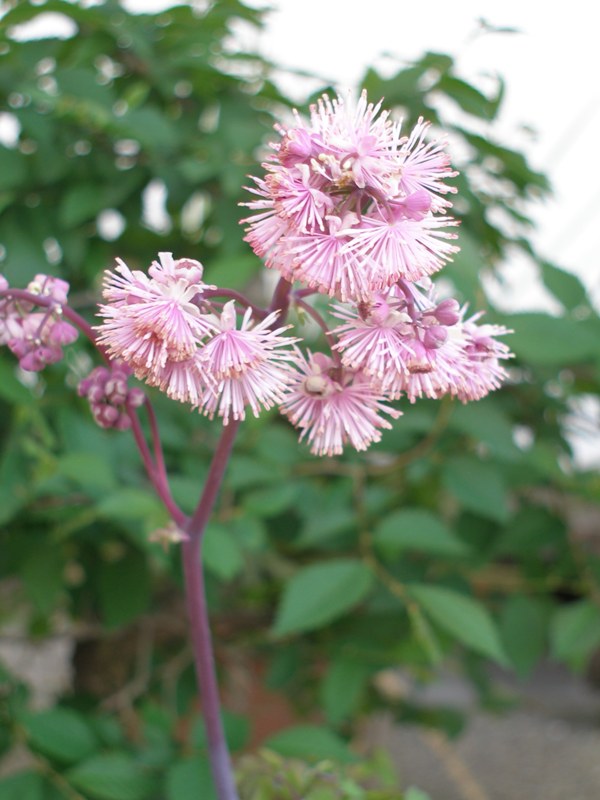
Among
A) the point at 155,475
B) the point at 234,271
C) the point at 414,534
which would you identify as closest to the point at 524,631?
the point at 414,534

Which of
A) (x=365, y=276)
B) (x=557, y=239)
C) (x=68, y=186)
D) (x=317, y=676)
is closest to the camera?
(x=365, y=276)

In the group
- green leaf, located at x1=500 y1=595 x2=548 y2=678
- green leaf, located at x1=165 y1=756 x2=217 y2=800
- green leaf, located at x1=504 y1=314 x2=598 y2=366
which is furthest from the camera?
green leaf, located at x1=500 y1=595 x2=548 y2=678

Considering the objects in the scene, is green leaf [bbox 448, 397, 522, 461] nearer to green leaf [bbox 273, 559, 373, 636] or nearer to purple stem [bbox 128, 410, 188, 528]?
green leaf [bbox 273, 559, 373, 636]

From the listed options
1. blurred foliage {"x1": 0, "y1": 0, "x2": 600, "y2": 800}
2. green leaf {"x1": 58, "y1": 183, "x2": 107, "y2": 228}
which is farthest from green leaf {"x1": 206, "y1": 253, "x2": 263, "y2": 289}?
green leaf {"x1": 58, "y1": 183, "x2": 107, "y2": 228}

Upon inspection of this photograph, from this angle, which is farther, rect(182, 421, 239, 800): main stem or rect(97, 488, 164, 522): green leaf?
rect(97, 488, 164, 522): green leaf

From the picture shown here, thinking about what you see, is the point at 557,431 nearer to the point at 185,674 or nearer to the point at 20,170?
the point at 185,674

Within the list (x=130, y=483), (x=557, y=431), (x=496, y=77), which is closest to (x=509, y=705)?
(x=557, y=431)
